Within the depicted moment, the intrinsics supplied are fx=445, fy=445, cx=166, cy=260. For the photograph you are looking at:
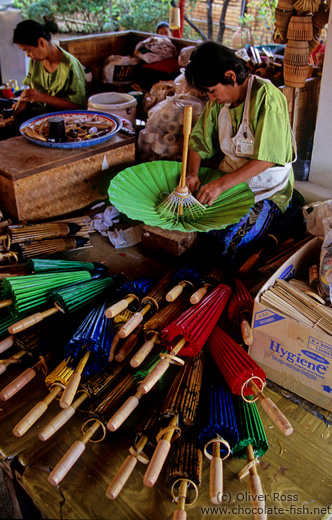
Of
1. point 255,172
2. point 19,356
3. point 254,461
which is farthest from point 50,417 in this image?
point 255,172

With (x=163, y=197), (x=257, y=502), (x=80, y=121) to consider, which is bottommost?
(x=257, y=502)

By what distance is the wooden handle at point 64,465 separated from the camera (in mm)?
1723

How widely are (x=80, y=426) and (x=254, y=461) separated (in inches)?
33.2

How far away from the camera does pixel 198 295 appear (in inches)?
95.9

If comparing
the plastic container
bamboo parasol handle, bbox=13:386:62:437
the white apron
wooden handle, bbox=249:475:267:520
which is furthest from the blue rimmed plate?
wooden handle, bbox=249:475:267:520

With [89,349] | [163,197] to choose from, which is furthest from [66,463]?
[163,197]

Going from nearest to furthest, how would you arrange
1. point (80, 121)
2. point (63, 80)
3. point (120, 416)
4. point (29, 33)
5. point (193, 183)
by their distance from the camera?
point (120, 416), point (193, 183), point (80, 121), point (29, 33), point (63, 80)

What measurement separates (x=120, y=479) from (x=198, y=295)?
40.3 inches

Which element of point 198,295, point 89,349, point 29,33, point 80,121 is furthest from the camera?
point 29,33

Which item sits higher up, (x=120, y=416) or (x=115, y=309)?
(x=115, y=309)

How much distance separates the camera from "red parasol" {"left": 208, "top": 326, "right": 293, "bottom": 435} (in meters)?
1.95

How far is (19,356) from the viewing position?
7.72ft

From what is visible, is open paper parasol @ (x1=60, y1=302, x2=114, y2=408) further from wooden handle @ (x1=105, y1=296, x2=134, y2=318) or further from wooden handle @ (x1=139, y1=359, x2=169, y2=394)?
wooden handle @ (x1=139, y1=359, x2=169, y2=394)

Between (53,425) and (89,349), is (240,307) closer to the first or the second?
(89,349)
